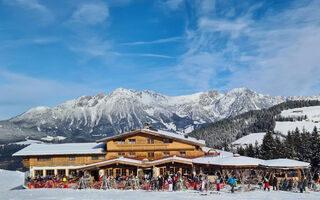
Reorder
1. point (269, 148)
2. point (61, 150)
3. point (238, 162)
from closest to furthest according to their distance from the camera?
point (238, 162) → point (61, 150) → point (269, 148)

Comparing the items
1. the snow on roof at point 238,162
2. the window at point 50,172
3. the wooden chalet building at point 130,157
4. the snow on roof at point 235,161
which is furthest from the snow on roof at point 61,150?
the snow on roof at point 238,162

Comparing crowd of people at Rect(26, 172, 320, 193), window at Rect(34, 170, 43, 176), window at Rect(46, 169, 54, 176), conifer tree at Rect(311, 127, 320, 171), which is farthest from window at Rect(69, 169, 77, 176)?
conifer tree at Rect(311, 127, 320, 171)

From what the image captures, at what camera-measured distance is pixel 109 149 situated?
51906 millimetres

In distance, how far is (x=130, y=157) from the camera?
49.6 meters

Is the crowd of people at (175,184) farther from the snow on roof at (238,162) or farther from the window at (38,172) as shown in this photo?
the window at (38,172)

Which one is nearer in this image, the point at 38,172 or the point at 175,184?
the point at 175,184

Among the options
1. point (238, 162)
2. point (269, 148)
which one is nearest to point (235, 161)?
point (238, 162)

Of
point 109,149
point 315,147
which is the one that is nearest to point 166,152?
point 109,149

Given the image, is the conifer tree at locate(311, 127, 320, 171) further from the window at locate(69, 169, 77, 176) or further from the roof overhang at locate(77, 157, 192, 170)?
the window at locate(69, 169, 77, 176)

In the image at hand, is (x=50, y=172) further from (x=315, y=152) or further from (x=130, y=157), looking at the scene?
(x=315, y=152)

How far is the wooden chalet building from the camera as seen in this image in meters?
46.8

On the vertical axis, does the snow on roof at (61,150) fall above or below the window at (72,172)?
above

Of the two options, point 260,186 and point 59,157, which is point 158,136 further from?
point 260,186

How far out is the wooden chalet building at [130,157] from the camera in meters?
46.8
